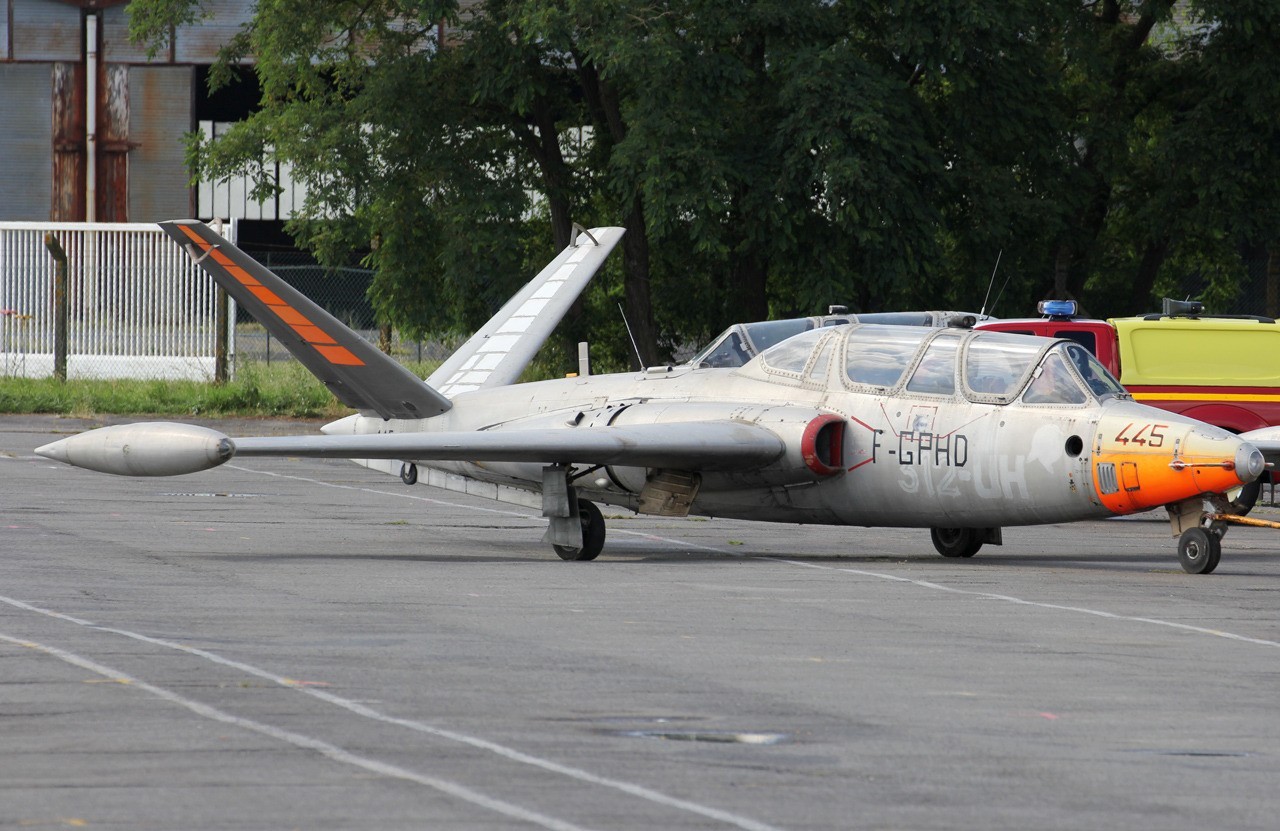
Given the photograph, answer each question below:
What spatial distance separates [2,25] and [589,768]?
176 feet

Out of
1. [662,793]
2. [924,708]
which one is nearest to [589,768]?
[662,793]

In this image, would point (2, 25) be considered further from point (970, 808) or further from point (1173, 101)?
point (970, 808)

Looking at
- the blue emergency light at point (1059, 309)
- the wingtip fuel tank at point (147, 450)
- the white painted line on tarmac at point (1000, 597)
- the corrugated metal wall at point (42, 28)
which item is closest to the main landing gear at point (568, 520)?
the white painted line on tarmac at point (1000, 597)

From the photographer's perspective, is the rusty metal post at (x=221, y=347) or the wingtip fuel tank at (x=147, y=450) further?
the rusty metal post at (x=221, y=347)

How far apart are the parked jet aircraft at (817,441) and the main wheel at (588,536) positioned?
0.05ft

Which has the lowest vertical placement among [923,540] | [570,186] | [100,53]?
[923,540]

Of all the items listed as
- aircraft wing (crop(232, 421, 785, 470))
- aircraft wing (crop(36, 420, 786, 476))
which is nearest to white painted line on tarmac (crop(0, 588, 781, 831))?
aircraft wing (crop(36, 420, 786, 476))

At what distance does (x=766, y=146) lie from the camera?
29.2 m

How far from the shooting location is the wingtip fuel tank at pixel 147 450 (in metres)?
14.3

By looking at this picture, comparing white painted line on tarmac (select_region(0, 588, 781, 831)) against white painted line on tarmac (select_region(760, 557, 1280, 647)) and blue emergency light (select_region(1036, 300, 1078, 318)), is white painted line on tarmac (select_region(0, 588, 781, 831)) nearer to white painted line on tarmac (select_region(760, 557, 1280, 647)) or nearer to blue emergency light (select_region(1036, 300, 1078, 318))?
white painted line on tarmac (select_region(760, 557, 1280, 647))

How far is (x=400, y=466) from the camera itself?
58.3 ft

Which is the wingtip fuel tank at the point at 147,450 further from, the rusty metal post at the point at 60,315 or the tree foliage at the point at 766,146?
the rusty metal post at the point at 60,315

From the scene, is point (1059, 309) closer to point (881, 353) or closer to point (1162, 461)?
point (881, 353)

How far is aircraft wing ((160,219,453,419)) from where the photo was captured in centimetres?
1616
